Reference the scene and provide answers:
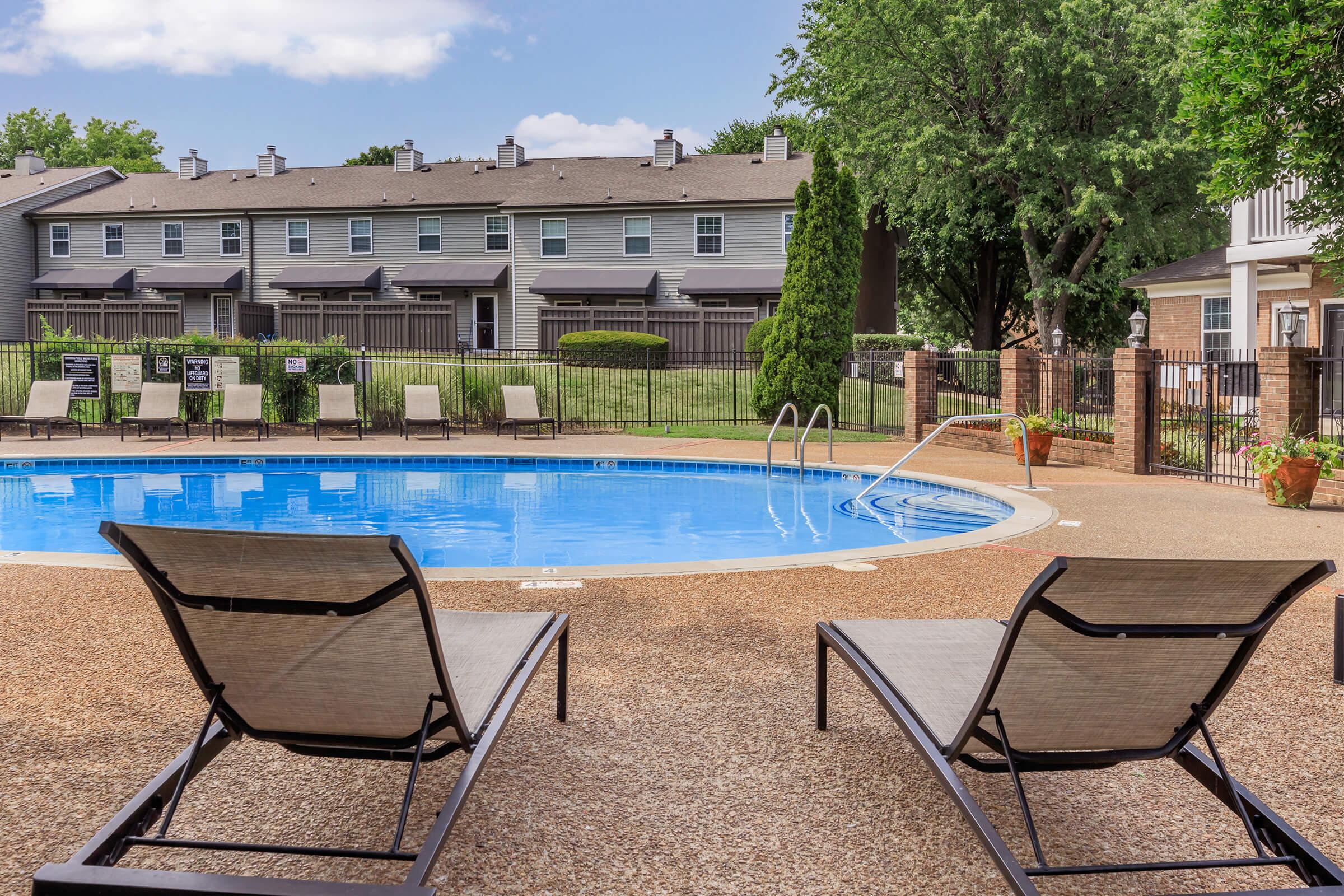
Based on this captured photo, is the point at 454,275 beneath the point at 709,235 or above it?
beneath

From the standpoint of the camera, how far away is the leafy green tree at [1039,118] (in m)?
27.1

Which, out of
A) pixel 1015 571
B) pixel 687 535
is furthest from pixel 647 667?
pixel 687 535

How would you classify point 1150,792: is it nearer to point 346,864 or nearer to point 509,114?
point 346,864

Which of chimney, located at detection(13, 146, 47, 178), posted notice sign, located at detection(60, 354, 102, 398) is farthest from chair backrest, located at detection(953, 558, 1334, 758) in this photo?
chimney, located at detection(13, 146, 47, 178)

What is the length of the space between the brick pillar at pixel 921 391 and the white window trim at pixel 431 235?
2175 centimetres

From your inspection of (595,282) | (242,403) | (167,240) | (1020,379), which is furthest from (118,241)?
(1020,379)

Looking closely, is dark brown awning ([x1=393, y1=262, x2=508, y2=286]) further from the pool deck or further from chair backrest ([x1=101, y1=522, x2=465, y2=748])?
chair backrest ([x1=101, y1=522, x2=465, y2=748])

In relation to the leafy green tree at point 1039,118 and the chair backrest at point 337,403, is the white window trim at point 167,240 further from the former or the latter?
the leafy green tree at point 1039,118

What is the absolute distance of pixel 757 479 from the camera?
48.1ft

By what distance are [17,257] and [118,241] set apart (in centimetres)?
371

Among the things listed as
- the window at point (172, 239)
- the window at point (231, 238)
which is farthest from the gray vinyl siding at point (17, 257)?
the window at point (231, 238)

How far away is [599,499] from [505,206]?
24.0m

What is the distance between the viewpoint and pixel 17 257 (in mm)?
38062

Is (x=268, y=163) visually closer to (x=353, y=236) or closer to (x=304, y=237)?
(x=304, y=237)
